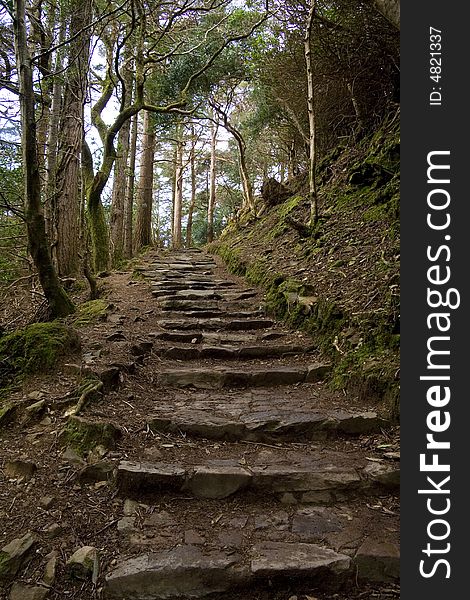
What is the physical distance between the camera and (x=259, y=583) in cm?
195

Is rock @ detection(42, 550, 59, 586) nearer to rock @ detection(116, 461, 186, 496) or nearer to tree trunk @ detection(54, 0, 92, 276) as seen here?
rock @ detection(116, 461, 186, 496)

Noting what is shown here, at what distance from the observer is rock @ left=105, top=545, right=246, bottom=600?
189 cm

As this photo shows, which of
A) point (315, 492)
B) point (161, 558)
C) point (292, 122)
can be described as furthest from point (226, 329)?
point (292, 122)

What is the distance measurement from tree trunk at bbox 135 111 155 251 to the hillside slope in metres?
4.82

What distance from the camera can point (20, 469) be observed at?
2.45m

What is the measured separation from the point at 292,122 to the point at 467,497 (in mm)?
9124

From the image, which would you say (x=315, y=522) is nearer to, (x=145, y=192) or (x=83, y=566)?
(x=83, y=566)

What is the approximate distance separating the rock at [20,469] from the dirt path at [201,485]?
0.01m

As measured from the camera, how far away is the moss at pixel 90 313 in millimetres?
4535

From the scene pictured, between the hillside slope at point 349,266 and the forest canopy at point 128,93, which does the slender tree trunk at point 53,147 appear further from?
the hillside slope at point 349,266

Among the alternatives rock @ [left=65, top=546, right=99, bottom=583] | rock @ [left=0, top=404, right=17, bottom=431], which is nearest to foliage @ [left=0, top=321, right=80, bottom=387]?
rock @ [left=0, top=404, right=17, bottom=431]

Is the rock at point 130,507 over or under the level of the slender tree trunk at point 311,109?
under

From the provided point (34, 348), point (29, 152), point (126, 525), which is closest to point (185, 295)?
point (34, 348)

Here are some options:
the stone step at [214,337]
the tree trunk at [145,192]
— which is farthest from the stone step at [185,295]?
the tree trunk at [145,192]
